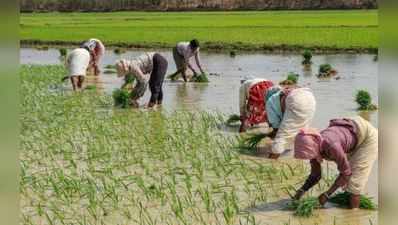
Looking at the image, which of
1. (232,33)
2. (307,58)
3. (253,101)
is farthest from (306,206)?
(232,33)

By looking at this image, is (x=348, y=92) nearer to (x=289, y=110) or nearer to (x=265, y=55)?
(x=289, y=110)

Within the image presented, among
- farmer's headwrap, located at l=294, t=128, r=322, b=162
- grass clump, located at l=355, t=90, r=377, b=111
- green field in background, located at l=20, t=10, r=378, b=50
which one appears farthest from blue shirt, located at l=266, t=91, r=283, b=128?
green field in background, located at l=20, t=10, r=378, b=50

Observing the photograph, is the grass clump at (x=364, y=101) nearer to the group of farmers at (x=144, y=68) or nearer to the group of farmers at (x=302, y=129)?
the group of farmers at (x=302, y=129)

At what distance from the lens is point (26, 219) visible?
4289 millimetres

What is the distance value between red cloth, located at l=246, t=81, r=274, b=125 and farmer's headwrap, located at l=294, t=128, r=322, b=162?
3301 mm

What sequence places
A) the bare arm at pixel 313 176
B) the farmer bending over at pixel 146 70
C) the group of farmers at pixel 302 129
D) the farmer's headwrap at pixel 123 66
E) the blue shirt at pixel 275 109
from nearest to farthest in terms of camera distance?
the group of farmers at pixel 302 129 → the bare arm at pixel 313 176 → the blue shirt at pixel 275 109 → the farmer's headwrap at pixel 123 66 → the farmer bending over at pixel 146 70

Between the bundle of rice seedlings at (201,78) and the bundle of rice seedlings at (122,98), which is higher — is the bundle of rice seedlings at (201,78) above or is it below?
above

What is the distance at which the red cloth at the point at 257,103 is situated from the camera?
725 cm

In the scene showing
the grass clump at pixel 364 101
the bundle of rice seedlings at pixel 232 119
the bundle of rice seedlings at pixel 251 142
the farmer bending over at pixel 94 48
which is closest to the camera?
the bundle of rice seedlings at pixel 251 142

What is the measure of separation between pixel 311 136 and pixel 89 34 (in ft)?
94.3

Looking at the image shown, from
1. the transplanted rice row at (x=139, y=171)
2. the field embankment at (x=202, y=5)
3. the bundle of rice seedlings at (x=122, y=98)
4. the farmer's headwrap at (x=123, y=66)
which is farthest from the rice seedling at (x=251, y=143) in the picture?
the field embankment at (x=202, y=5)

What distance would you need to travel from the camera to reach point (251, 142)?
6652 millimetres

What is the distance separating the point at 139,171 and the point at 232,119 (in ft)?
8.55

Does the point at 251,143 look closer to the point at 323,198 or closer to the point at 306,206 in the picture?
the point at 323,198
